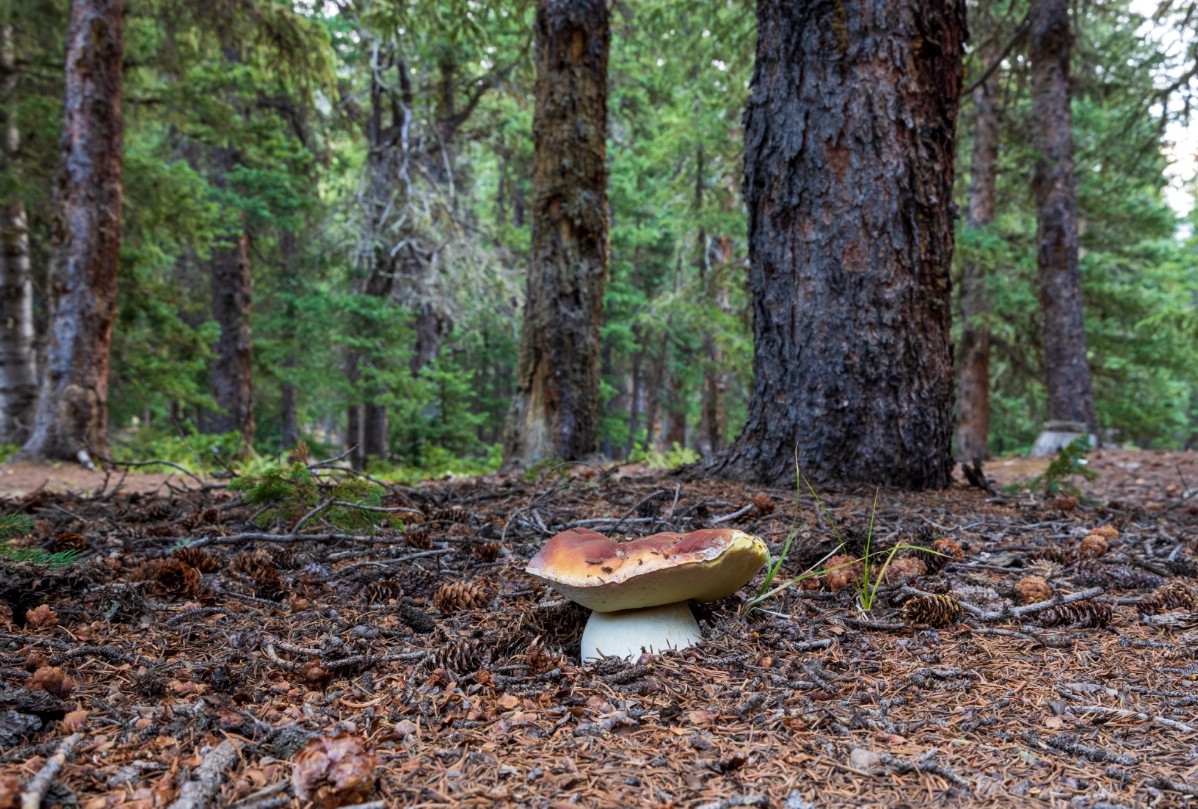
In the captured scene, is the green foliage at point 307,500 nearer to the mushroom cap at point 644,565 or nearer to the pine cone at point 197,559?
the pine cone at point 197,559

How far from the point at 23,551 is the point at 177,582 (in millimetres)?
497

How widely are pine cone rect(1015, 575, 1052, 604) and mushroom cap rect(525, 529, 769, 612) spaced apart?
902 mm

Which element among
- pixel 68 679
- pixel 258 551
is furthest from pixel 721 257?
pixel 68 679

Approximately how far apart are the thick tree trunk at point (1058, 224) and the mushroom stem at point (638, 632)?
340 inches

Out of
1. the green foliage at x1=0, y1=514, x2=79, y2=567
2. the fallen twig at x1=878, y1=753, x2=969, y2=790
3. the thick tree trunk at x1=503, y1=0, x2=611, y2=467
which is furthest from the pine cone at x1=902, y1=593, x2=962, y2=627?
the thick tree trunk at x1=503, y1=0, x2=611, y2=467

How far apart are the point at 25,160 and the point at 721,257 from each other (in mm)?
10045

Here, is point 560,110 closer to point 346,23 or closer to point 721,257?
point 721,257

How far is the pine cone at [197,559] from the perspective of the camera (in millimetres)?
2354

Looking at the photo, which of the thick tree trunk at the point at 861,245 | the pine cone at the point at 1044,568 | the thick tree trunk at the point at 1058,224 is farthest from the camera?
the thick tree trunk at the point at 1058,224

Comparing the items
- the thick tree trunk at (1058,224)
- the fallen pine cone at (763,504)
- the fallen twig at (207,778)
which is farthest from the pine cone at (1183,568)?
the thick tree trunk at (1058,224)

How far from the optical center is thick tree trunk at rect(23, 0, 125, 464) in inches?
266

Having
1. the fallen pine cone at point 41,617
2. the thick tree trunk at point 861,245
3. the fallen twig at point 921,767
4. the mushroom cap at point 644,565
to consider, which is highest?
the thick tree trunk at point 861,245

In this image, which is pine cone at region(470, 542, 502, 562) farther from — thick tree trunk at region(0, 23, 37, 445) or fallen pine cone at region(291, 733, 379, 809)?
thick tree trunk at region(0, 23, 37, 445)

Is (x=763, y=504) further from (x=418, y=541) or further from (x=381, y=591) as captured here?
(x=381, y=591)
